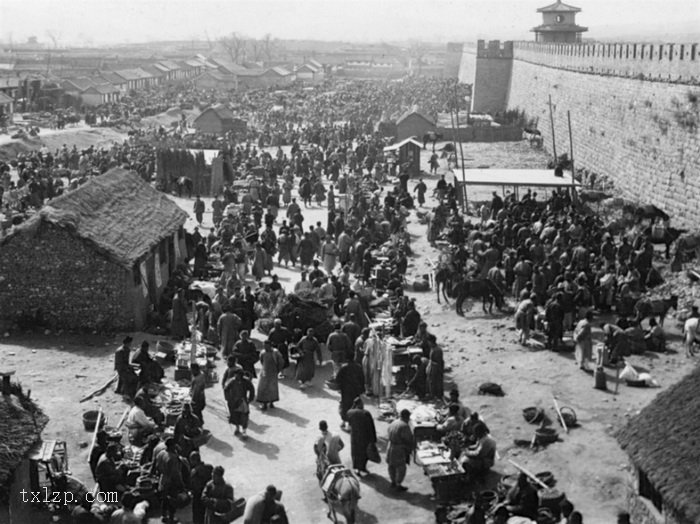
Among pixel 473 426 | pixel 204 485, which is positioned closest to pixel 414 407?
pixel 473 426

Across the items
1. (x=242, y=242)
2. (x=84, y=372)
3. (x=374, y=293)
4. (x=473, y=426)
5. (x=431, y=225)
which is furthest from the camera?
(x=431, y=225)

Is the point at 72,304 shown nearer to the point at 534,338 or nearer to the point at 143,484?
the point at 143,484

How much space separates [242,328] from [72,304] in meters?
3.26

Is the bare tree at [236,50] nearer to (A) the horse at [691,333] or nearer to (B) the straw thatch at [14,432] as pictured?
(A) the horse at [691,333]

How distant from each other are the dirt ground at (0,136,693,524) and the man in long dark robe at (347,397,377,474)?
0.33 metres

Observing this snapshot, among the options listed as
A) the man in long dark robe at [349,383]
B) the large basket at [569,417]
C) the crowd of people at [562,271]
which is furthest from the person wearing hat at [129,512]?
the crowd of people at [562,271]

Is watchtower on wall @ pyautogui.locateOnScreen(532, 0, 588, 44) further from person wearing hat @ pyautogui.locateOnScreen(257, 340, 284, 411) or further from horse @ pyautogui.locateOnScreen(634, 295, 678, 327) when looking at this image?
person wearing hat @ pyautogui.locateOnScreen(257, 340, 284, 411)

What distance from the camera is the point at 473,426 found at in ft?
39.9

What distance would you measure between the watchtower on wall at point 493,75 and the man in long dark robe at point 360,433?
5358 centimetres

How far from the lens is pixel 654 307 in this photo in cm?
1769

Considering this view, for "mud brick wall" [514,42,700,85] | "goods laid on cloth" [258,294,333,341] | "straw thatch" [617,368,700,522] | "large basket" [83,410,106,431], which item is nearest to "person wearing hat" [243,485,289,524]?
"straw thatch" [617,368,700,522]

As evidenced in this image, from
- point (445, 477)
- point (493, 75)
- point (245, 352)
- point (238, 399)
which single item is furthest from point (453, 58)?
point (445, 477)

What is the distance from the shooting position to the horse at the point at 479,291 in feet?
63.1

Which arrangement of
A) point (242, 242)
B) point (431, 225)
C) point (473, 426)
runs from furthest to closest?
point (431, 225), point (242, 242), point (473, 426)
